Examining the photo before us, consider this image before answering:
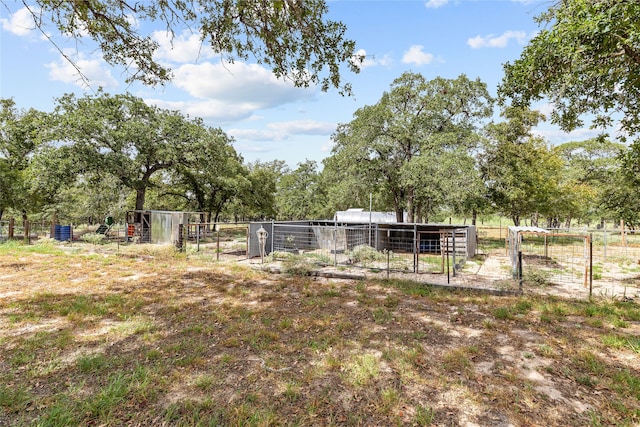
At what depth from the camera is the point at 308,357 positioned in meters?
4.34

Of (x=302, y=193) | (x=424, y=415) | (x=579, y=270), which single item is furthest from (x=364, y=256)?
(x=302, y=193)

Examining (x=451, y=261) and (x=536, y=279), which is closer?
(x=536, y=279)

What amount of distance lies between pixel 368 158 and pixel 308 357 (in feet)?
64.1

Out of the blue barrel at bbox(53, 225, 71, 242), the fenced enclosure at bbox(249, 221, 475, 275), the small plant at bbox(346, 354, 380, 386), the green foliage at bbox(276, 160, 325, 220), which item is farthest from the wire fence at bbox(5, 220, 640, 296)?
the green foliage at bbox(276, 160, 325, 220)

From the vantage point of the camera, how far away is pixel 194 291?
7867 mm

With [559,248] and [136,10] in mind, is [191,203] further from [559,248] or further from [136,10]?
[559,248]

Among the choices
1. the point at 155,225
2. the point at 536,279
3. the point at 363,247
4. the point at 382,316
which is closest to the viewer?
the point at 382,316

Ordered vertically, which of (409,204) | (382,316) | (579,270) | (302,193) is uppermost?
(302,193)

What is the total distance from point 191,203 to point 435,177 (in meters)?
25.4

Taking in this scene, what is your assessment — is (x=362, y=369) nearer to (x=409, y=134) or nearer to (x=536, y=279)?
(x=536, y=279)

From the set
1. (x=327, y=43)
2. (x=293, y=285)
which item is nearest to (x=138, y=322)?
(x=293, y=285)

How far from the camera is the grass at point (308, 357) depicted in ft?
10.3

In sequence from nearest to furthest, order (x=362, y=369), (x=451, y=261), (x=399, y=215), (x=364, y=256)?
(x=362, y=369) < (x=364, y=256) < (x=451, y=261) < (x=399, y=215)

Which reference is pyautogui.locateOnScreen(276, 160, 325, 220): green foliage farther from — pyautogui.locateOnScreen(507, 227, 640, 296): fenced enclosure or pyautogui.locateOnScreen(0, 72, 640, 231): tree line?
pyautogui.locateOnScreen(507, 227, 640, 296): fenced enclosure
